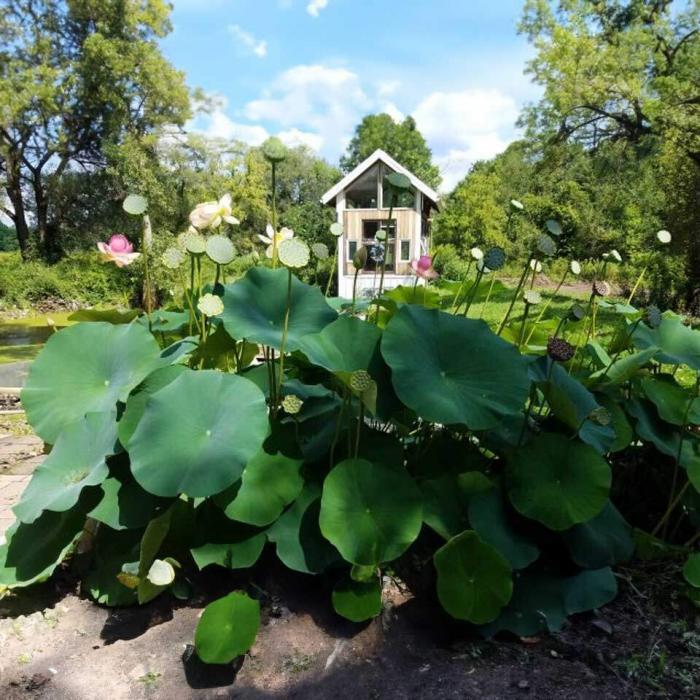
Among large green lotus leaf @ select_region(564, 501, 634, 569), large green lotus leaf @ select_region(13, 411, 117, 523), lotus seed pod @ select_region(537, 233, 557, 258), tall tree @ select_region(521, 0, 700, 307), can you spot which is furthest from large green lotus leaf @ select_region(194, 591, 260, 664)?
tall tree @ select_region(521, 0, 700, 307)

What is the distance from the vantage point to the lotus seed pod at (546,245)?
4.57 ft

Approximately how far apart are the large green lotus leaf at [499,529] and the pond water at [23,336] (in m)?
6.11

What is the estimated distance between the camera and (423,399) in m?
1.15

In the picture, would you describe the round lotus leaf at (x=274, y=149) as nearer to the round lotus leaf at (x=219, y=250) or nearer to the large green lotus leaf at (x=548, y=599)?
the round lotus leaf at (x=219, y=250)

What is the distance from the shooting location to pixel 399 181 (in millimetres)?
1387

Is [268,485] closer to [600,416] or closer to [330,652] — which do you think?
[330,652]

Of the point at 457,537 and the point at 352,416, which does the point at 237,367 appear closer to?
the point at 352,416

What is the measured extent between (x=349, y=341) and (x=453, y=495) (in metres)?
0.41

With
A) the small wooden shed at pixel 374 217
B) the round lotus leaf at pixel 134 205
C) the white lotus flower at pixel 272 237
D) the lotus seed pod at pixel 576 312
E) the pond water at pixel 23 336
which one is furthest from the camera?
the small wooden shed at pixel 374 217

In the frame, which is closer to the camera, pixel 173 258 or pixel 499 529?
pixel 499 529

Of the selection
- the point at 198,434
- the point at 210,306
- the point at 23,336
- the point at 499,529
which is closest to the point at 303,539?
the point at 198,434

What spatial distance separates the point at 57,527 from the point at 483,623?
0.95m

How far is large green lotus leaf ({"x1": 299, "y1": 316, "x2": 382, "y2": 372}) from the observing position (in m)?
1.27

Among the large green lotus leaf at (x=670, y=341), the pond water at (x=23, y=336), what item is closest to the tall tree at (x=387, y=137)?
the pond water at (x=23, y=336)
